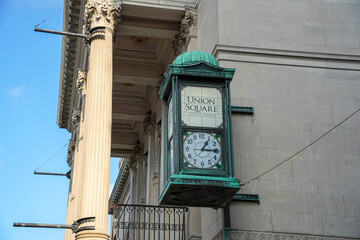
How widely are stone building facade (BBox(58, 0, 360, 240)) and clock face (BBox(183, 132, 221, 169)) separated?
1783 mm

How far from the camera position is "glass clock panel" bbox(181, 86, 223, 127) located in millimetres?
13375

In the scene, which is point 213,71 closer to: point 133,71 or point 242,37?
point 242,37

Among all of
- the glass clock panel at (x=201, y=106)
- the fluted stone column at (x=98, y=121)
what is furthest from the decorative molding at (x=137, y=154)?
the glass clock panel at (x=201, y=106)

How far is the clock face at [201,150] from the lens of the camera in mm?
12938

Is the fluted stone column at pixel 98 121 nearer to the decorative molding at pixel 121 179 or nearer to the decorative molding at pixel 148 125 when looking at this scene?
the decorative molding at pixel 148 125

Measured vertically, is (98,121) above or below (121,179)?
below

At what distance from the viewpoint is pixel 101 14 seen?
1920cm

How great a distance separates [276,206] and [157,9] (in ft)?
30.4

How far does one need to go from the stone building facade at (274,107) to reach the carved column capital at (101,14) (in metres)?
0.04

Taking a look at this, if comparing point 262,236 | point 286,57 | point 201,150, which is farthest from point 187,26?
point 262,236

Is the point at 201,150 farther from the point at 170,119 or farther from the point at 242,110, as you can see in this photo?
the point at 242,110

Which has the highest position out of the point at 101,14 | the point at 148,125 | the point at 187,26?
the point at 148,125

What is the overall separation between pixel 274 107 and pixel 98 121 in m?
5.16

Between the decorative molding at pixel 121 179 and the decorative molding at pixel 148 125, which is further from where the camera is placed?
the decorative molding at pixel 121 179
